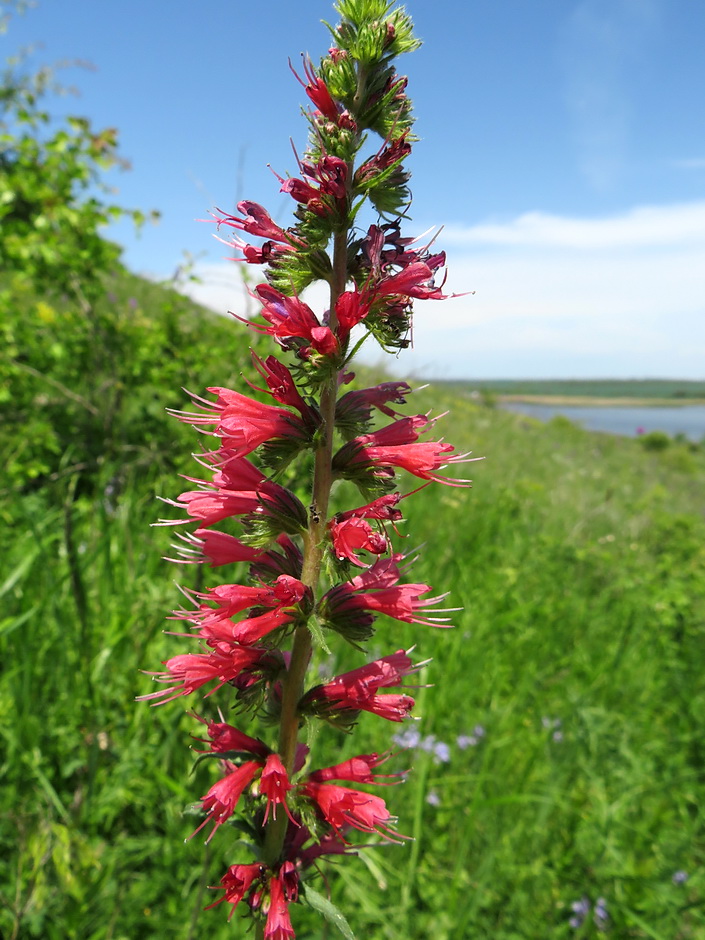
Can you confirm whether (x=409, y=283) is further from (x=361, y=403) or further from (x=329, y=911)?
(x=329, y=911)

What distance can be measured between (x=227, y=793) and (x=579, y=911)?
242 cm

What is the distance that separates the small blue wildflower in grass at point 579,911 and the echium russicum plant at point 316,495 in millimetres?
1895

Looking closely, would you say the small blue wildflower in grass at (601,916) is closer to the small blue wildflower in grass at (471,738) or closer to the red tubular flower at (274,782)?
the small blue wildflower in grass at (471,738)

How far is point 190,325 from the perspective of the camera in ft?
18.9

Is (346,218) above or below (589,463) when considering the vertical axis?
above

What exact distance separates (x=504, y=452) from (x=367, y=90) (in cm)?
1407

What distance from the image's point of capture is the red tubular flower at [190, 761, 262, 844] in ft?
4.88

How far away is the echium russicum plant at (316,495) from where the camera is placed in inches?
60.3

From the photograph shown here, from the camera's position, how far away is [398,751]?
206 cm

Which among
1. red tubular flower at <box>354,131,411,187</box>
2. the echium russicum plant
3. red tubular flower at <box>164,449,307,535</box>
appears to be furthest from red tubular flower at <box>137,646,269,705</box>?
red tubular flower at <box>354,131,411,187</box>

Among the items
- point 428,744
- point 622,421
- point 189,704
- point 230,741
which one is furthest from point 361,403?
point 622,421

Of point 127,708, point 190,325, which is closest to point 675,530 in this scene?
point 190,325

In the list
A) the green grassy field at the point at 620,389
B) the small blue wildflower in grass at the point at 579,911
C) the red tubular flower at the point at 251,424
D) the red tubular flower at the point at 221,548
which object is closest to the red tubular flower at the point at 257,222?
the red tubular flower at the point at 251,424

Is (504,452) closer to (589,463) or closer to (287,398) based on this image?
(589,463)
